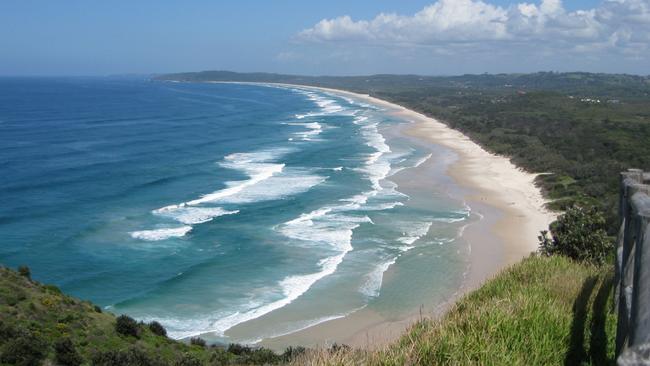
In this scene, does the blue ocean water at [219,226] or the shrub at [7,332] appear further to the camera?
the blue ocean water at [219,226]

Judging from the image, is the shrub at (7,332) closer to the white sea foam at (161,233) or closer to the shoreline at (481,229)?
the shoreline at (481,229)

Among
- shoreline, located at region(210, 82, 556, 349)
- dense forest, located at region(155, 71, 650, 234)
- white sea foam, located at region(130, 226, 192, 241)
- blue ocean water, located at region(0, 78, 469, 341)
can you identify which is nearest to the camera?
shoreline, located at region(210, 82, 556, 349)

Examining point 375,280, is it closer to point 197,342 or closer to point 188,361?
point 197,342

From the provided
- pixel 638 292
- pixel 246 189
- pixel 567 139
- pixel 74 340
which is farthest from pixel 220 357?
pixel 567 139

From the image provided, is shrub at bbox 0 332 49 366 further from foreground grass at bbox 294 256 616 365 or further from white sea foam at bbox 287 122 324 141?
white sea foam at bbox 287 122 324 141

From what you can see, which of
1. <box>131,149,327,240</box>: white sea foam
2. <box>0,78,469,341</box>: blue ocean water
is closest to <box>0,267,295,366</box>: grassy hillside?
<box>0,78,469,341</box>: blue ocean water

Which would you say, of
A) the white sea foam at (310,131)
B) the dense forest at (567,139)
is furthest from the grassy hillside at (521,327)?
the white sea foam at (310,131)
